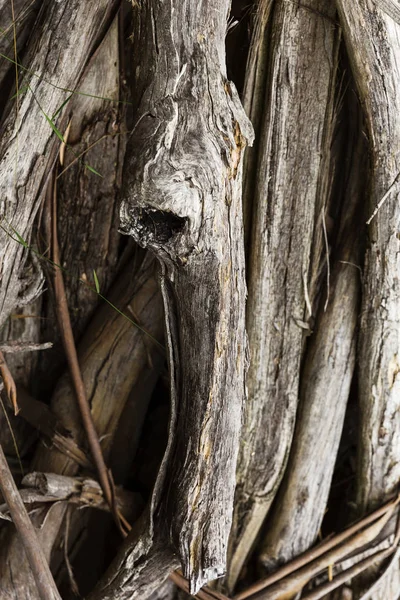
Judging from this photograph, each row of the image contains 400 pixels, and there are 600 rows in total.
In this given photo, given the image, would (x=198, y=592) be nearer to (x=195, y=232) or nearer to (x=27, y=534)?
(x=27, y=534)

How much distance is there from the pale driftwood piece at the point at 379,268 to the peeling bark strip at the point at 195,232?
225 mm

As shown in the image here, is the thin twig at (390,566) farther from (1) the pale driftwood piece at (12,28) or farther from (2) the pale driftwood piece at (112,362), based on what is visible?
(1) the pale driftwood piece at (12,28)

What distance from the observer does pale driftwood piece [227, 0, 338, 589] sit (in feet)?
3.22

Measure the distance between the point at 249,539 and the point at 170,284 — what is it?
20.5 inches

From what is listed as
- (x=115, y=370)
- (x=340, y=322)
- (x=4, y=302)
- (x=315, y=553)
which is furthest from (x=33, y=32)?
(x=315, y=553)

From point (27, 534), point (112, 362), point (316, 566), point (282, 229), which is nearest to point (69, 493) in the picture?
point (27, 534)

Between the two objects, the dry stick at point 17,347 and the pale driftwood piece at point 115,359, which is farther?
the pale driftwood piece at point 115,359

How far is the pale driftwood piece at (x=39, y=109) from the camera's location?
940 mm

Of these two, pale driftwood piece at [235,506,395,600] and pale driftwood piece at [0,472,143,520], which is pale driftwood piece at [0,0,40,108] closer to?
pale driftwood piece at [0,472,143,520]

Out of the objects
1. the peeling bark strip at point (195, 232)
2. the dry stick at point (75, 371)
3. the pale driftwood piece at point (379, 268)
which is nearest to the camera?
the peeling bark strip at point (195, 232)

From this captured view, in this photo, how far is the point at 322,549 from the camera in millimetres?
1092

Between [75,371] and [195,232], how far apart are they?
0.41 metres

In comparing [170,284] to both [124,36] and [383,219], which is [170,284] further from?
[124,36]

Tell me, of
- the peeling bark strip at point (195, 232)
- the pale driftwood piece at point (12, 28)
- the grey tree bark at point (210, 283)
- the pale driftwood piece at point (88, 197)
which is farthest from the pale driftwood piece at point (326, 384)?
the pale driftwood piece at point (12, 28)
